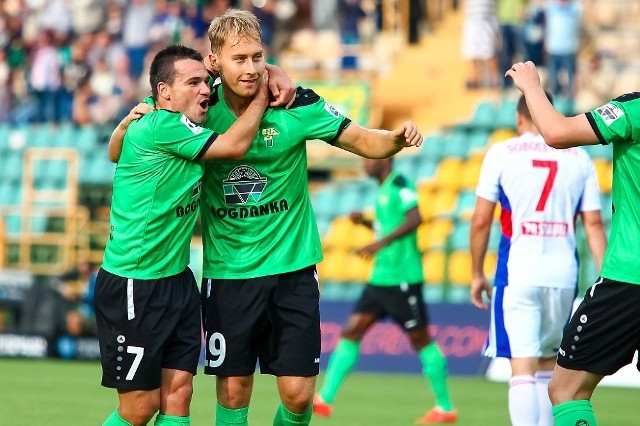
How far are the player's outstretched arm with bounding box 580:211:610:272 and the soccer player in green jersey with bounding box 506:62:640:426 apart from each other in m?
1.48

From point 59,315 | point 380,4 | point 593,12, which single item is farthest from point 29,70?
point 593,12

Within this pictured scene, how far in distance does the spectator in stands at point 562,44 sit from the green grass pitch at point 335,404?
6252mm

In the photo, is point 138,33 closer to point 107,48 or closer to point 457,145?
point 107,48

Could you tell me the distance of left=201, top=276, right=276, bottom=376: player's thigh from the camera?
675cm

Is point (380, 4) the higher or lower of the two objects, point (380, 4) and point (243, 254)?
the higher

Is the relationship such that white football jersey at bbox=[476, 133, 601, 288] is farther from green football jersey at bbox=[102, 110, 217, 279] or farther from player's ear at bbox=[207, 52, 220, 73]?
green football jersey at bbox=[102, 110, 217, 279]

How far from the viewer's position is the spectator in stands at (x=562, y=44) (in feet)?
62.7

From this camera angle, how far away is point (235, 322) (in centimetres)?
677

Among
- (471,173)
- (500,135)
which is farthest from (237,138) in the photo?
(500,135)

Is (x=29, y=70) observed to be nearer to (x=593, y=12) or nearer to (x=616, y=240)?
(x=593, y=12)

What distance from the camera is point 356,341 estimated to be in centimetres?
1139

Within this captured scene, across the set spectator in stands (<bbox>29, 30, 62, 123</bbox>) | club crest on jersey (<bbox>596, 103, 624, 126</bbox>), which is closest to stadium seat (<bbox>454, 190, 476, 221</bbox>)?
spectator in stands (<bbox>29, 30, 62, 123</bbox>)

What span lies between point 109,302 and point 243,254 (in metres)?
0.71

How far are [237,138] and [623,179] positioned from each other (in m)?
1.86
